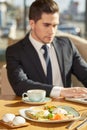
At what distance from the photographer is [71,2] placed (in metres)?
6.04

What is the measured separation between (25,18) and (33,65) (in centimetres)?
400

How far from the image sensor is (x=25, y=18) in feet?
21.1

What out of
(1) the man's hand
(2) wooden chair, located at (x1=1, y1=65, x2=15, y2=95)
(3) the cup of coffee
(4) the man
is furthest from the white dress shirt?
(3) the cup of coffee

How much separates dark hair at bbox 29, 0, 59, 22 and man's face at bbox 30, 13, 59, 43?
3 centimetres

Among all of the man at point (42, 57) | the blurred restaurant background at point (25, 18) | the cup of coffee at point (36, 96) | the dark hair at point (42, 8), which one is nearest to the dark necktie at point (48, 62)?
the man at point (42, 57)

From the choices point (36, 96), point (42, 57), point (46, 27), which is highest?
point (46, 27)

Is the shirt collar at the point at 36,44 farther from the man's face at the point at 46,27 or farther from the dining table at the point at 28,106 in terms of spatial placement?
the dining table at the point at 28,106

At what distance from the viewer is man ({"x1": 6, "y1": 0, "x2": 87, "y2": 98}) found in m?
2.44

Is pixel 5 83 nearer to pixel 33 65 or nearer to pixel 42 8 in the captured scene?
pixel 33 65

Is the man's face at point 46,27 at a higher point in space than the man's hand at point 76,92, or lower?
higher

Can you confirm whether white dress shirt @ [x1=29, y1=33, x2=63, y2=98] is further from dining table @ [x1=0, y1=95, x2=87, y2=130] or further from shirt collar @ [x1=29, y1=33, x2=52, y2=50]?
dining table @ [x1=0, y1=95, x2=87, y2=130]

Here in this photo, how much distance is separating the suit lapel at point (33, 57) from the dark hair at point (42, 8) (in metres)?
0.19

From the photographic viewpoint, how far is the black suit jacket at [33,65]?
2.31 metres

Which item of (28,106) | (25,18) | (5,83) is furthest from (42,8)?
(25,18)
